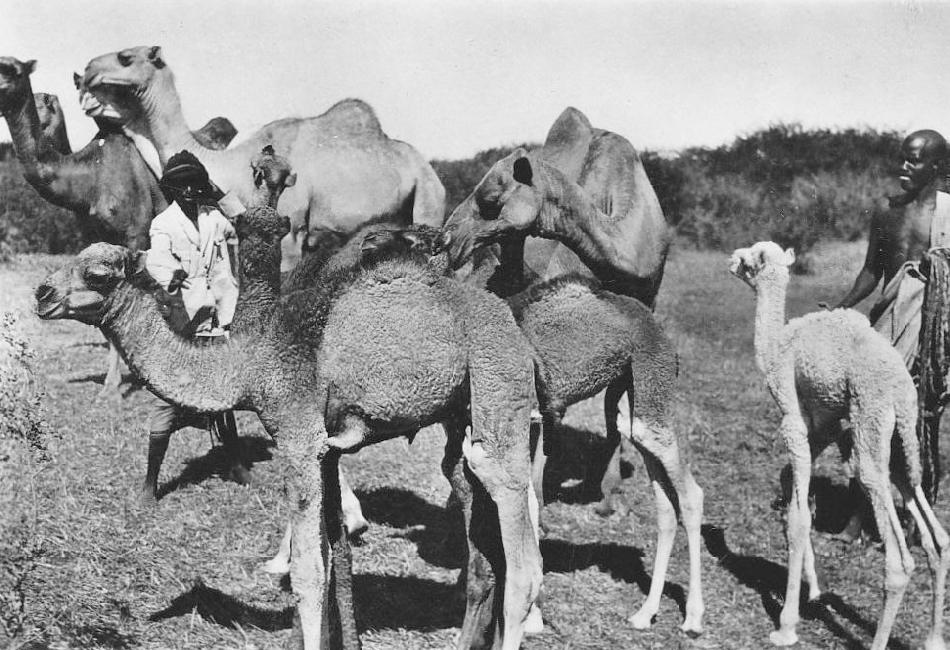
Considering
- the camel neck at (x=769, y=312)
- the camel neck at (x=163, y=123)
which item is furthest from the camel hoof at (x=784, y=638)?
the camel neck at (x=163, y=123)

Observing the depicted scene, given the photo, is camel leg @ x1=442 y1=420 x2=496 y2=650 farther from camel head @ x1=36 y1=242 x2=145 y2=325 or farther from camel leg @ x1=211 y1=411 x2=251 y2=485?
camel leg @ x1=211 y1=411 x2=251 y2=485

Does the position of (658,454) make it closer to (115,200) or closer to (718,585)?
(718,585)

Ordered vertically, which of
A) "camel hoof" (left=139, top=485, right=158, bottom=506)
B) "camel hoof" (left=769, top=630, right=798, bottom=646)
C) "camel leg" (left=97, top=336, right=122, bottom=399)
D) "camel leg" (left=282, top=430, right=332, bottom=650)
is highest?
"camel leg" (left=282, top=430, right=332, bottom=650)

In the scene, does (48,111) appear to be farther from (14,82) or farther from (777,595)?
(777,595)

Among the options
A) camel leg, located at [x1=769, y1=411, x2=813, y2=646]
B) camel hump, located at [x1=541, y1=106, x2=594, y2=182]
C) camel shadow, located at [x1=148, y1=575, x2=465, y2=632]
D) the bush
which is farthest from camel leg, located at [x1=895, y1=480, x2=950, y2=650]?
the bush

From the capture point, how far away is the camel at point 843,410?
548 cm

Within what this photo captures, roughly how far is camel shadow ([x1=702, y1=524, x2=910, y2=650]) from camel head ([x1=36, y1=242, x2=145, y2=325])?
4738mm

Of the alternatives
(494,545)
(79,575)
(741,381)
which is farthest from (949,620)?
(741,381)

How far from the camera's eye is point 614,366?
5660 mm

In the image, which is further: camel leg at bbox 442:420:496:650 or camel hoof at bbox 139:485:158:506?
camel hoof at bbox 139:485:158:506

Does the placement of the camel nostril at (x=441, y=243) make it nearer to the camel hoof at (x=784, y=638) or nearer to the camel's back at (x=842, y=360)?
the camel's back at (x=842, y=360)

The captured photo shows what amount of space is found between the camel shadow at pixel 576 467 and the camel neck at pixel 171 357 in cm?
396

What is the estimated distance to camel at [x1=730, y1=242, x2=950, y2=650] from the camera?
18.0 ft

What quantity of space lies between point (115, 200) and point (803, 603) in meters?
6.93
